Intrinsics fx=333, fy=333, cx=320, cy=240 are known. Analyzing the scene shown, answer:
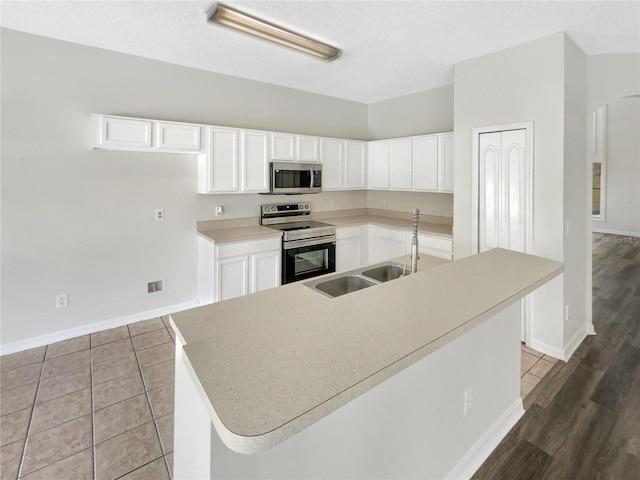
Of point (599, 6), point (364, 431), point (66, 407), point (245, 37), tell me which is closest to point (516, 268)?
point (364, 431)

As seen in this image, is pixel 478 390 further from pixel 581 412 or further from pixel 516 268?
pixel 581 412

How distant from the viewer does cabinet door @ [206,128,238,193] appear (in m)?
3.53

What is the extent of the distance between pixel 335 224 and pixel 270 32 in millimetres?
2394

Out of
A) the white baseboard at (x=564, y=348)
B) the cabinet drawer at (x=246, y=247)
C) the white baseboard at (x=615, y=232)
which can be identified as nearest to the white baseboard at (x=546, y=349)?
the white baseboard at (x=564, y=348)

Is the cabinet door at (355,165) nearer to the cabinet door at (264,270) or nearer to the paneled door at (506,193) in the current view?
the cabinet door at (264,270)

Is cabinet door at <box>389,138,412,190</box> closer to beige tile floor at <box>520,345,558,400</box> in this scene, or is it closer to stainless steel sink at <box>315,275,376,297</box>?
beige tile floor at <box>520,345,558,400</box>

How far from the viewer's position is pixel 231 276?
3525mm

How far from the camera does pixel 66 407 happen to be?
2275mm

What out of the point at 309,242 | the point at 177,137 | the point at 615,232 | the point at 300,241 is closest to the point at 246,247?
the point at 300,241

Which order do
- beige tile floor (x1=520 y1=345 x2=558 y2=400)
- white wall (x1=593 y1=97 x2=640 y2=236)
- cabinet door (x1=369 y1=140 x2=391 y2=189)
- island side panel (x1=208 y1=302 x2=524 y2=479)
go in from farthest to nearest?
1. white wall (x1=593 y1=97 x2=640 y2=236)
2. cabinet door (x1=369 y1=140 x2=391 y2=189)
3. beige tile floor (x1=520 y1=345 x2=558 y2=400)
4. island side panel (x1=208 y1=302 x2=524 y2=479)

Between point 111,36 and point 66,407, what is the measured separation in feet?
9.76

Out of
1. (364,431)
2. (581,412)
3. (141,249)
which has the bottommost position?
(581,412)

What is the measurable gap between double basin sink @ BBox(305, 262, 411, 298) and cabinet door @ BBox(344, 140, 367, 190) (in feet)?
8.60

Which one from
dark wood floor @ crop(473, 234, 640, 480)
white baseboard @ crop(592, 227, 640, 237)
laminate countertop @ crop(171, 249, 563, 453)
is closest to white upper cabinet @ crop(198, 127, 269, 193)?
laminate countertop @ crop(171, 249, 563, 453)
